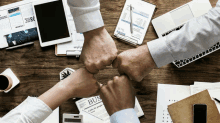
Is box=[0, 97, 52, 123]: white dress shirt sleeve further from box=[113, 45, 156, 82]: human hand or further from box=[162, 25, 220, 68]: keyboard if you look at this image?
box=[162, 25, 220, 68]: keyboard

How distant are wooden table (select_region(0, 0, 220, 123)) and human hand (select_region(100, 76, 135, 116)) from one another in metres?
0.21

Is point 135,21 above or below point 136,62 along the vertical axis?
above

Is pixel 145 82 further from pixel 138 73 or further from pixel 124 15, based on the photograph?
pixel 124 15

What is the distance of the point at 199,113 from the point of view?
963mm

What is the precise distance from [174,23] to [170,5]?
13cm

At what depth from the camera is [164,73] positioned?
48.1 inches

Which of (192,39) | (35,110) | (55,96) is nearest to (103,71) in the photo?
(55,96)

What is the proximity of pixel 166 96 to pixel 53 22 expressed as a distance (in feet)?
2.60

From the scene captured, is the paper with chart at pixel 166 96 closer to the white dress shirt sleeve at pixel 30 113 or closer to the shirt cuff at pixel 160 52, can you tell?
the shirt cuff at pixel 160 52

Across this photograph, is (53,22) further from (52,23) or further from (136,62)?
(136,62)

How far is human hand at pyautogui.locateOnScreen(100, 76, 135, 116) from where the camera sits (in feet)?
3.27

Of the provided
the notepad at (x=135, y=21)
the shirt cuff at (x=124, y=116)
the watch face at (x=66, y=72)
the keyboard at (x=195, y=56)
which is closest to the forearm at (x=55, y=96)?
the watch face at (x=66, y=72)

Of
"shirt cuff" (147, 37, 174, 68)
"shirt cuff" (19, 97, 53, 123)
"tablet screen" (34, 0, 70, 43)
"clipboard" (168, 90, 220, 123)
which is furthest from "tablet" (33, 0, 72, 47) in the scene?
"clipboard" (168, 90, 220, 123)

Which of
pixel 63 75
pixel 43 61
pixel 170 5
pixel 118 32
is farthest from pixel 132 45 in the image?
pixel 43 61
